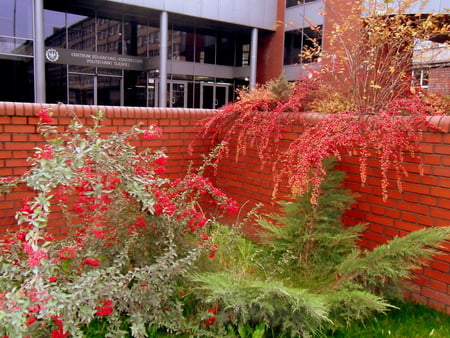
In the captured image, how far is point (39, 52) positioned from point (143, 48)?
6.24 m

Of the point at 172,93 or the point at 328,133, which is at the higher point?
the point at 172,93

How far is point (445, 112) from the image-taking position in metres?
3.77

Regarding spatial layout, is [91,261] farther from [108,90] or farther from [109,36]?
[109,36]

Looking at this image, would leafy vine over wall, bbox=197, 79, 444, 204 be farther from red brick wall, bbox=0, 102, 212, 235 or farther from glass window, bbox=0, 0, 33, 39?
glass window, bbox=0, 0, 33, 39

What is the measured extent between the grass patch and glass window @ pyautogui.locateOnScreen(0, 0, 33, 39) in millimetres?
19194

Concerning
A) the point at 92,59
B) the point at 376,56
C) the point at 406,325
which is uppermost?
the point at 92,59

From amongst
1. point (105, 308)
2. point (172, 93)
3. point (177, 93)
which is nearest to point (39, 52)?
point (172, 93)

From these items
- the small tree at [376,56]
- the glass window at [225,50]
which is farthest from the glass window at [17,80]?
the small tree at [376,56]

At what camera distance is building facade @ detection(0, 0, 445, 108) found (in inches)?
720

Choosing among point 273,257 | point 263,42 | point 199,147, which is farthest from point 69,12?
point 273,257

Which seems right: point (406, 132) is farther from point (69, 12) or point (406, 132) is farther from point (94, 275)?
point (69, 12)

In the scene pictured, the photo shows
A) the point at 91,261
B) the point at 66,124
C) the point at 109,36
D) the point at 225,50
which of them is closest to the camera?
the point at 91,261

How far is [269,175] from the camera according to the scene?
4.98m

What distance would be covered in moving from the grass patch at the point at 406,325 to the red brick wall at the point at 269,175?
18cm
